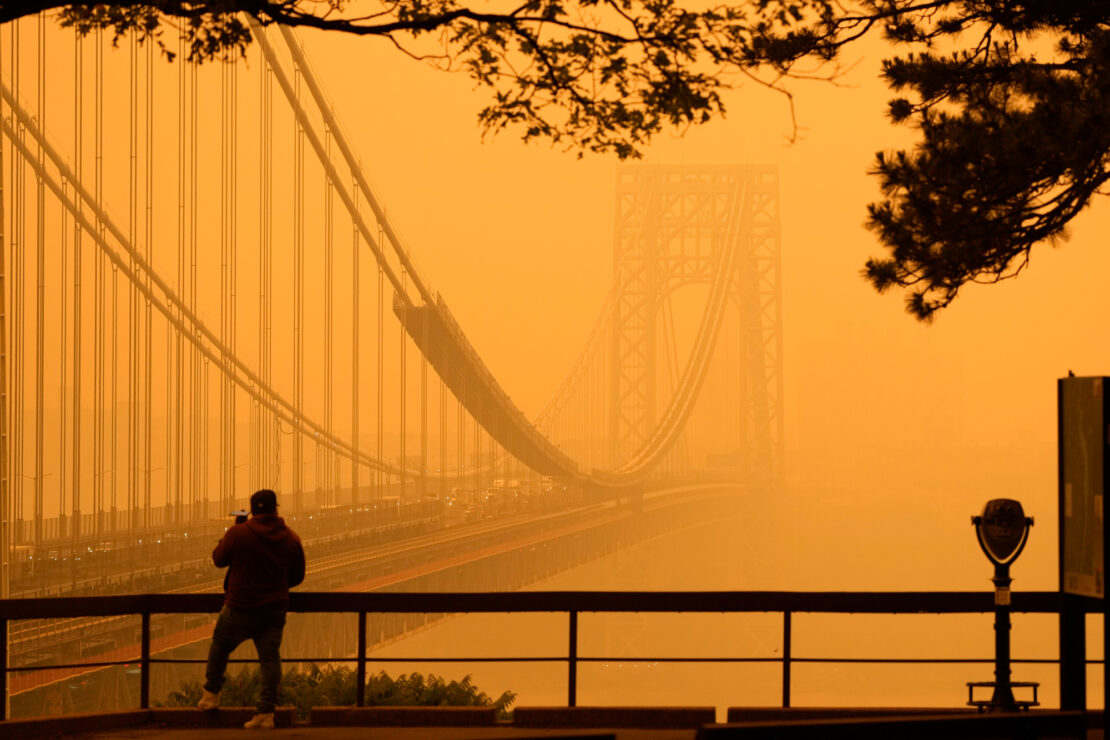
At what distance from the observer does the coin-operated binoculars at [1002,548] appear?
573 centimetres

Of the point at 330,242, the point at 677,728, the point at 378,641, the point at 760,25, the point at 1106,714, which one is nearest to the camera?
the point at 1106,714

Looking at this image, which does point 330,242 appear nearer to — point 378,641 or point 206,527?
point 206,527

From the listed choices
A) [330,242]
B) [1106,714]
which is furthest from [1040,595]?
[330,242]

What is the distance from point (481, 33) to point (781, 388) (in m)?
58.9

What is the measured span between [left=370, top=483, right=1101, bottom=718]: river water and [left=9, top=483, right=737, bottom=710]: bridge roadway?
1243 millimetres

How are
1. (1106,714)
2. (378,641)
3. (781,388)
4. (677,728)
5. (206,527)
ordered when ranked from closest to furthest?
(1106,714) → (677,728) → (378,641) → (206,527) → (781,388)

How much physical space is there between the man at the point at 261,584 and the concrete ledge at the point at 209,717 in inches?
4.0

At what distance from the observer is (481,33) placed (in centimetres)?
620

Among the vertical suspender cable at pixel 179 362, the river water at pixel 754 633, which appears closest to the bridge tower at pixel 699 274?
the river water at pixel 754 633

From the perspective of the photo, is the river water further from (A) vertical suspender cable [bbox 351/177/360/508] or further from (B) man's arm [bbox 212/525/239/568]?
(B) man's arm [bbox 212/525/239/568]

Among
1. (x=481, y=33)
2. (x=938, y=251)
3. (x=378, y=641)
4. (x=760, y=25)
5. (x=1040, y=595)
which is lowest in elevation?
(x=378, y=641)

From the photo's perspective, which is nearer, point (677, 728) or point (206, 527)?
point (677, 728)

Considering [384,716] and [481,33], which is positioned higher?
[481,33]

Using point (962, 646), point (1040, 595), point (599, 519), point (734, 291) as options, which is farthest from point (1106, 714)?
point (734, 291)
